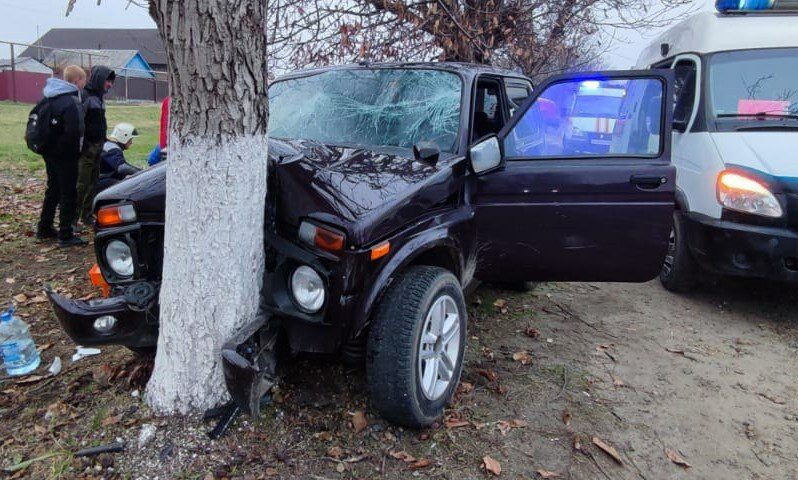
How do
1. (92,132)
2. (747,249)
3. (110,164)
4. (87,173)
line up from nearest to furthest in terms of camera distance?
(747,249) < (110,164) < (92,132) < (87,173)

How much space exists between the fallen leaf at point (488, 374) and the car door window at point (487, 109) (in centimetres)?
148

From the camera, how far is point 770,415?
3.29m

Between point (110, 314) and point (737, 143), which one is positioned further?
point (737, 143)

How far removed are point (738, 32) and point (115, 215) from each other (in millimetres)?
5261

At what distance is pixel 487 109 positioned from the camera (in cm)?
412

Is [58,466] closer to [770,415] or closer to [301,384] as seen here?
[301,384]

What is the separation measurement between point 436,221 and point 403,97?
1190 millimetres

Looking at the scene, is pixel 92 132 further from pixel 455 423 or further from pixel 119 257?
pixel 455 423

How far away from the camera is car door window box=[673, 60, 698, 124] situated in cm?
509

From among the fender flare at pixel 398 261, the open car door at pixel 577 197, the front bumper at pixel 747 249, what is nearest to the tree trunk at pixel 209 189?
the fender flare at pixel 398 261

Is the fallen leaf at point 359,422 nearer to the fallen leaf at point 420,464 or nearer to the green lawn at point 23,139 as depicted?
the fallen leaf at point 420,464

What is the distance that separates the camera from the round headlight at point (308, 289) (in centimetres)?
239

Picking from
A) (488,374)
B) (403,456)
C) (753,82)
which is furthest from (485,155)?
(753,82)

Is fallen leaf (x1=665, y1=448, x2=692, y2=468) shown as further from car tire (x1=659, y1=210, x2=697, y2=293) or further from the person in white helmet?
the person in white helmet
